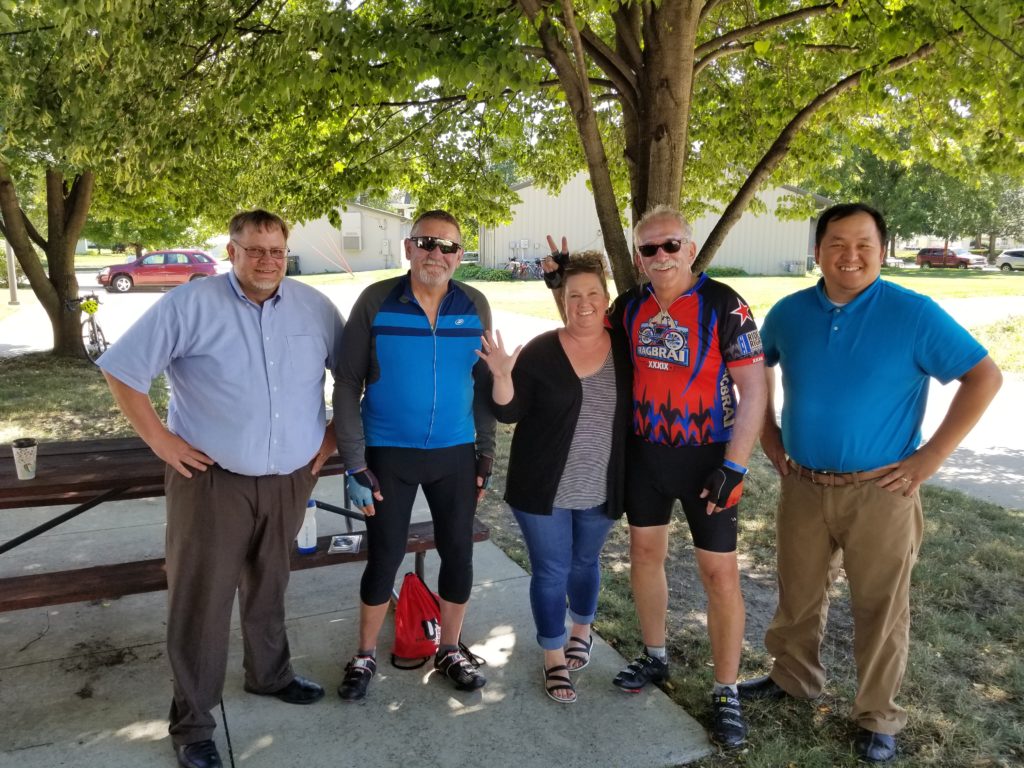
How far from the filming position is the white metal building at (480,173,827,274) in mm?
38875

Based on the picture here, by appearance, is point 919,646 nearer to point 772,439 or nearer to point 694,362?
point 772,439

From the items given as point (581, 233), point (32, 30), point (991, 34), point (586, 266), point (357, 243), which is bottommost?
point (586, 266)

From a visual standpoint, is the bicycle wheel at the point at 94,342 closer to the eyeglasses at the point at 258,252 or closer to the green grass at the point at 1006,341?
the eyeglasses at the point at 258,252

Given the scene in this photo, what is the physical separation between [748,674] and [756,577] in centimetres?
121

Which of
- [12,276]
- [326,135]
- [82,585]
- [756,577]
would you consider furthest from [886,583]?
[12,276]

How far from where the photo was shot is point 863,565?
9.37 feet

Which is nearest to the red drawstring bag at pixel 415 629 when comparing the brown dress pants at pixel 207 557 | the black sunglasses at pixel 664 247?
the brown dress pants at pixel 207 557

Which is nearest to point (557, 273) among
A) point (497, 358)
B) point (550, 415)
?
point (497, 358)

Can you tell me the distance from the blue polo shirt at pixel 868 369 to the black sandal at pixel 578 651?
1.30 metres

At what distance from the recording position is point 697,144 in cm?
838

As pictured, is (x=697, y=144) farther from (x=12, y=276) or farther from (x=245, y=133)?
(x=12, y=276)

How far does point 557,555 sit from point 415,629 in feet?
2.67

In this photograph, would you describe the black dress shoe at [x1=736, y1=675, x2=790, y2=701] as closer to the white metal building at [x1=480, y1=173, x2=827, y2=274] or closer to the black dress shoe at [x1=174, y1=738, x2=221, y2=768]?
the black dress shoe at [x1=174, y1=738, x2=221, y2=768]

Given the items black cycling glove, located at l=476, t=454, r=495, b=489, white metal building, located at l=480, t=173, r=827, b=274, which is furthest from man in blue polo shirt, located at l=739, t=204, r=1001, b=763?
white metal building, located at l=480, t=173, r=827, b=274
